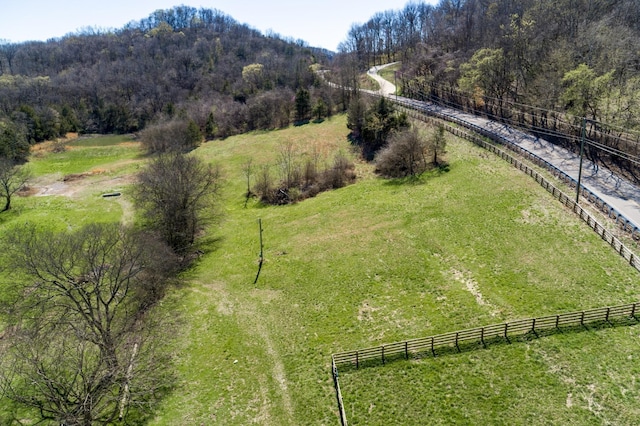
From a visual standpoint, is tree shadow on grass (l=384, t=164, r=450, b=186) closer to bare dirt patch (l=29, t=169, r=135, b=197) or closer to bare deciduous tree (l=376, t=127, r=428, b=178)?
bare deciduous tree (l=376, t=127, r=428, b=178)

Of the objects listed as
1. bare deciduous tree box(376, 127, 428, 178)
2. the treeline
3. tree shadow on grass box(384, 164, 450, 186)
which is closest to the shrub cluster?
bare deciduous tree box(376, 127, 428, 178)

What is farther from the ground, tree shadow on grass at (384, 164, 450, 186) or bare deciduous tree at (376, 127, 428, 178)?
bare deciduous tree at (376, 127, 428, 178)

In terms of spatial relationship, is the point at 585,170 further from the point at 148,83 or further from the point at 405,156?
the point at 148,83

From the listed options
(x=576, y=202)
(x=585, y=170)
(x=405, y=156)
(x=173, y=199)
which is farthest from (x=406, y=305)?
(x=405, y=156)

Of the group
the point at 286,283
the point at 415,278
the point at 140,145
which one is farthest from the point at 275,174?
the point at 140,145

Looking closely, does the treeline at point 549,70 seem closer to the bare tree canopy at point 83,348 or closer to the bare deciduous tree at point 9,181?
the bare tree canopy at point 83,348

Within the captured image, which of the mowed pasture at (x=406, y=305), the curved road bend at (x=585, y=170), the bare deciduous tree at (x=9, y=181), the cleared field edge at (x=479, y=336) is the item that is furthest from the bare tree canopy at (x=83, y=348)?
the curved road bend at (x=585, y=170)

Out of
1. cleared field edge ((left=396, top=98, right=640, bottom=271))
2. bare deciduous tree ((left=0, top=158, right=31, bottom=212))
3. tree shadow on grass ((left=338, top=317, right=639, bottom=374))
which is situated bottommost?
tree shadow on grass ((left=338, top=317, right=639, bottom=374))
